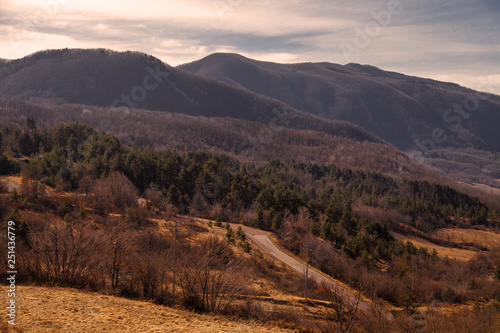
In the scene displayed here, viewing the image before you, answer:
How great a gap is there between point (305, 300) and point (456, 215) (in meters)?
130

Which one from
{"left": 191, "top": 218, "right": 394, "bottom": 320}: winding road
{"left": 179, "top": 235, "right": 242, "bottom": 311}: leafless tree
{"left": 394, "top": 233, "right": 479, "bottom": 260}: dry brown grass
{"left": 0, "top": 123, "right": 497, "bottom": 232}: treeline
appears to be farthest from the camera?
{"left": 394, "top": 233, "right": 479, "bottom": 260}: dry brown grass

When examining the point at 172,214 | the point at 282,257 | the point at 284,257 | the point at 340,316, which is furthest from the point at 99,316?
the point at 172,214

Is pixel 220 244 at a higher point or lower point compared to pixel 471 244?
higher

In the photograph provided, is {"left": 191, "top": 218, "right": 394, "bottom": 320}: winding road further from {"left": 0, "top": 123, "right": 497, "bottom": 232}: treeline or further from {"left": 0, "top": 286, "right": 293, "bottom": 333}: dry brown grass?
{"left": 0, "top": 286, "right": 293, "bottom": 333}: dry brown grass

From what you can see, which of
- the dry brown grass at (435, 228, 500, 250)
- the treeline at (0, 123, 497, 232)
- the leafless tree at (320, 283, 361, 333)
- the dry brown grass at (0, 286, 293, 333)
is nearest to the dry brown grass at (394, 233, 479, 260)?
the dry brown grass at (435, 228, 500, 250)

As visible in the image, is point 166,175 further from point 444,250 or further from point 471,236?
point 471,236

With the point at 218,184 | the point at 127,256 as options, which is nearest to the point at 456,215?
the point at 218,184

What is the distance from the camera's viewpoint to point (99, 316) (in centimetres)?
2650

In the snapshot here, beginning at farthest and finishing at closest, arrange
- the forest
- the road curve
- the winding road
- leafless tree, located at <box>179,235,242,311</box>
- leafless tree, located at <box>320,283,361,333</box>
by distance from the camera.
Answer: the road curve
the winding road
the forest
leafless tree, located at <box>179,235,242,311</box>
leafless tree, located at <box>320,283,361,333</box>

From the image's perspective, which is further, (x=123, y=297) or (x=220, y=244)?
(x=220, y=244)

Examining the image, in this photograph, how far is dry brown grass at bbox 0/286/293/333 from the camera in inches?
963

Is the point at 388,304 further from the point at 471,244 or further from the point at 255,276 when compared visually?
the point at 471,244

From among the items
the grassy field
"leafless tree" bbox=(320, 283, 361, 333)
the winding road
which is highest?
"leafless tree" bbox=(320, 283, 361, 333)

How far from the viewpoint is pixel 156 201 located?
8081 cm
